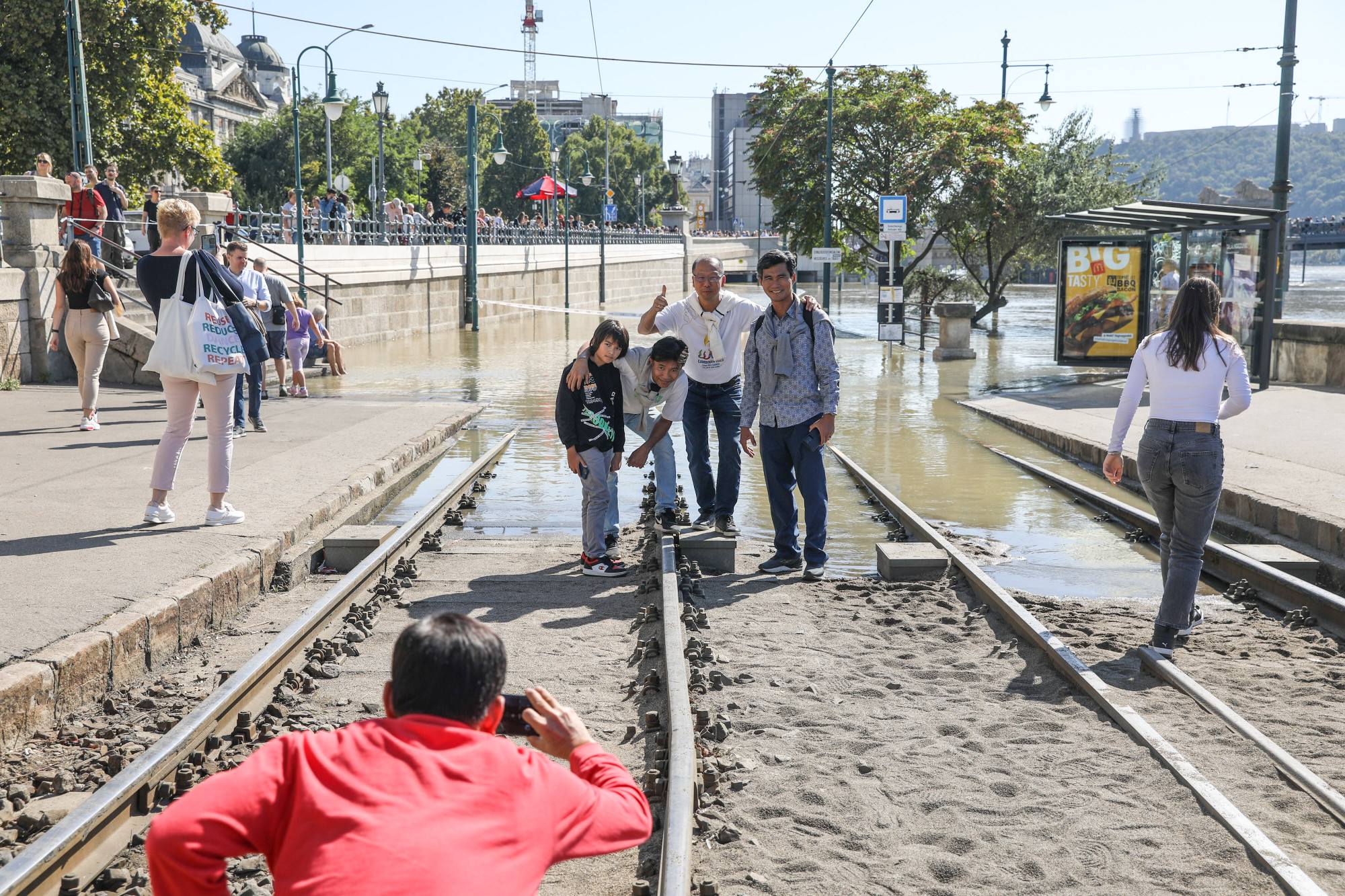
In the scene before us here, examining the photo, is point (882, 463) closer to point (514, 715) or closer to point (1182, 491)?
point (1182, 491)

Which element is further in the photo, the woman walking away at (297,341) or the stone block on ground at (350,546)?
the woman walking away at (297,341)

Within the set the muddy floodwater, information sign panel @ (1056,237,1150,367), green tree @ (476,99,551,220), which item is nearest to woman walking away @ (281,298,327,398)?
the muddy floodwater

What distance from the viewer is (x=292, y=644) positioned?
18.2ft

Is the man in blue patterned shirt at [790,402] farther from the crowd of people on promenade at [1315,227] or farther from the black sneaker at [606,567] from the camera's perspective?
the crowd of people on promenade at [1315,227]

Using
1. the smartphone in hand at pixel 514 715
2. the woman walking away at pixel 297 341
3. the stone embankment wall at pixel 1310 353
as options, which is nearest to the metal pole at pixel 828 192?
the stone embankment wall at pixel 1310 353

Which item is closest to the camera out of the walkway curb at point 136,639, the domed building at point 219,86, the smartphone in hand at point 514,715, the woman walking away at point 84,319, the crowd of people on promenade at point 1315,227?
the smartphone in hand at point 514,715

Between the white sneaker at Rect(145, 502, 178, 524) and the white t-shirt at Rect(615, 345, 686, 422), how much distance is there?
2.92 meters

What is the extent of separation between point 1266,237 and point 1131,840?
14.9m

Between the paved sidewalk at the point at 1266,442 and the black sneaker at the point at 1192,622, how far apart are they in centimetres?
207

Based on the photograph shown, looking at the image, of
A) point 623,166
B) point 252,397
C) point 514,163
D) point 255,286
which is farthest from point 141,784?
point 623,166

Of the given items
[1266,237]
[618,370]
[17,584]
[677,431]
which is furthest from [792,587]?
[1266,237]

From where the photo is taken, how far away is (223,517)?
300 inches

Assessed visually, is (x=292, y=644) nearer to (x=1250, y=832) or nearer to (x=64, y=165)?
(x=1250, y=832)

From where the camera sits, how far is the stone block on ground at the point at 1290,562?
725cm
